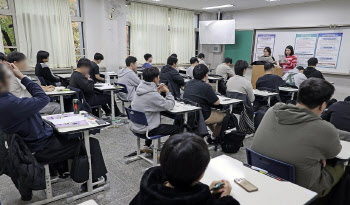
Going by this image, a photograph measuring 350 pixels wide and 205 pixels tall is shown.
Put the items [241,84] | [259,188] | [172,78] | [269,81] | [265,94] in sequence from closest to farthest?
[259,188], [241,84], [265,94], [269,81], [172,78]

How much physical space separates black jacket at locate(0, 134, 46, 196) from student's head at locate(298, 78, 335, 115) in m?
2.04

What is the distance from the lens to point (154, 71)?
9.12 ft

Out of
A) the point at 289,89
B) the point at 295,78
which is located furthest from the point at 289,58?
the point at 289,89

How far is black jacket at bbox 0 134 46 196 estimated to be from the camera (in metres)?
1.77

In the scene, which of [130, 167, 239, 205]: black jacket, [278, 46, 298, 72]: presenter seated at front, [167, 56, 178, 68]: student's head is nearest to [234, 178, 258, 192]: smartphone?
[130, 167, 239, 205]: black jacket

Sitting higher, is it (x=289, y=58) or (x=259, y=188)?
(x=289, y=58)

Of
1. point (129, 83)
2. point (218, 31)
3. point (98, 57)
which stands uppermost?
point (218, 31)

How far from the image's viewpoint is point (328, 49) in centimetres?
650

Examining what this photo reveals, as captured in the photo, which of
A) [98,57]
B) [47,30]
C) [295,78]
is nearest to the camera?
[295,78]

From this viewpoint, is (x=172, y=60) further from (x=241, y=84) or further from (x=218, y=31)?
(x=218, y=31)

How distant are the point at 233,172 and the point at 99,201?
57.0 inches

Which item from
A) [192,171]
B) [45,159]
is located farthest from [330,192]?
[45,159]

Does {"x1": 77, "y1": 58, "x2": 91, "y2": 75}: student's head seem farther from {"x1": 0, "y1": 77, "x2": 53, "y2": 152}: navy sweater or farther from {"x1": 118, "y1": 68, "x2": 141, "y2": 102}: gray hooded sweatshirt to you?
{"x1": 0, "y1": 77, "x2": 53, "y2": 152}: navy sweater

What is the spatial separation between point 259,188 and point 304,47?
6.87 m
